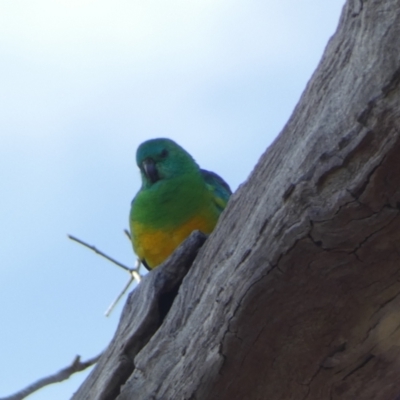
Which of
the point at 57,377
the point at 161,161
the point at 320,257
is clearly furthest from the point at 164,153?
the point at 320,257

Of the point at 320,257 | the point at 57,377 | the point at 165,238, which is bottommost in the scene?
the point at 320,257

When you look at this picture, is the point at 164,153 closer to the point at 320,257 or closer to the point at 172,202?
the point at 172,202

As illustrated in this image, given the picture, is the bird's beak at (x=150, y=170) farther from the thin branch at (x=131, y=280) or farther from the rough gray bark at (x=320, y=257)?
the rough gray bark at (x=320, y=257)

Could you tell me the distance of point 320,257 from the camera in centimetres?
183

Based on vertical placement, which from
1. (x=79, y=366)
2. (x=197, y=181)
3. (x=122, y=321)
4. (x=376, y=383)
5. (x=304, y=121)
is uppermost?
(x=197, y=181)

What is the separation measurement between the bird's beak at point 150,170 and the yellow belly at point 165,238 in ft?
2.85

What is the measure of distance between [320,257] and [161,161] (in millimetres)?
4275

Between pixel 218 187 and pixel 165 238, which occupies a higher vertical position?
pixel 218 187

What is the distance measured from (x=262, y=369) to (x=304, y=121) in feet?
2.37

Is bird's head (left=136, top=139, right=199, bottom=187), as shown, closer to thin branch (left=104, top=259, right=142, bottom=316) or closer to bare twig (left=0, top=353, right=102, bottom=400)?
thin branch (left=104, top=259, right=142, bottom=316)

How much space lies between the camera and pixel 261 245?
6.36 feet

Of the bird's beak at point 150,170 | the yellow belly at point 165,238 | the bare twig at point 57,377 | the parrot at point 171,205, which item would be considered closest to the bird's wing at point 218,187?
the parrot at point 171,205

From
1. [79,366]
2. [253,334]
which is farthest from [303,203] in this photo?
[79,366]

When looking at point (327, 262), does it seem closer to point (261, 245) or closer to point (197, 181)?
point (261, 245)
